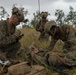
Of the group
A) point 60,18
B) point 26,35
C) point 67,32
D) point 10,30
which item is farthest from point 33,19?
point 10,30

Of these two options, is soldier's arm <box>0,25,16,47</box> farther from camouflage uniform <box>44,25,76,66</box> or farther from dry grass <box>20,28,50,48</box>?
dry grass <box>20,28,50,48</box>

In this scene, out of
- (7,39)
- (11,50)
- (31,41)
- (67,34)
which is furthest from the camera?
(31,41)

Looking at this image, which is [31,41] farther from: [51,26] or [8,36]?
[8,36]

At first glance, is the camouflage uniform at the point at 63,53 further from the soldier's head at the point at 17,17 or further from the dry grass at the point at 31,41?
the dry grass at the point at 31,41

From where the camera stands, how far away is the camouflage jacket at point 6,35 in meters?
6.11

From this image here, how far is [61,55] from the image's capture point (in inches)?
244

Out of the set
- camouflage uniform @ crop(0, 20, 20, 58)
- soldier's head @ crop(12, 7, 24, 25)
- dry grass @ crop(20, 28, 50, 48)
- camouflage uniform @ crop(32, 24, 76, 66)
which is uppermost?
soldier's head @ crop(12, 7, 24, 25)

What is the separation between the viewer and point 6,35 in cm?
623

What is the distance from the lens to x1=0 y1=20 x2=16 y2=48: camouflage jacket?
6105 mm

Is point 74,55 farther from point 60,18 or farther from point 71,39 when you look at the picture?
Answer: point 60,18

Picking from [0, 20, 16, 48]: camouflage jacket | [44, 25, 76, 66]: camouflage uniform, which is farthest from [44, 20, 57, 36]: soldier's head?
[0, 20, 16, 48]: camouflage jacket

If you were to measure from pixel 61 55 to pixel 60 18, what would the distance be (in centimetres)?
837

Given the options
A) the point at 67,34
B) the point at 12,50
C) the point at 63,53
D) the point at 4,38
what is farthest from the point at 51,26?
the point at 4,38

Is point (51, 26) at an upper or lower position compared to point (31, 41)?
upper
